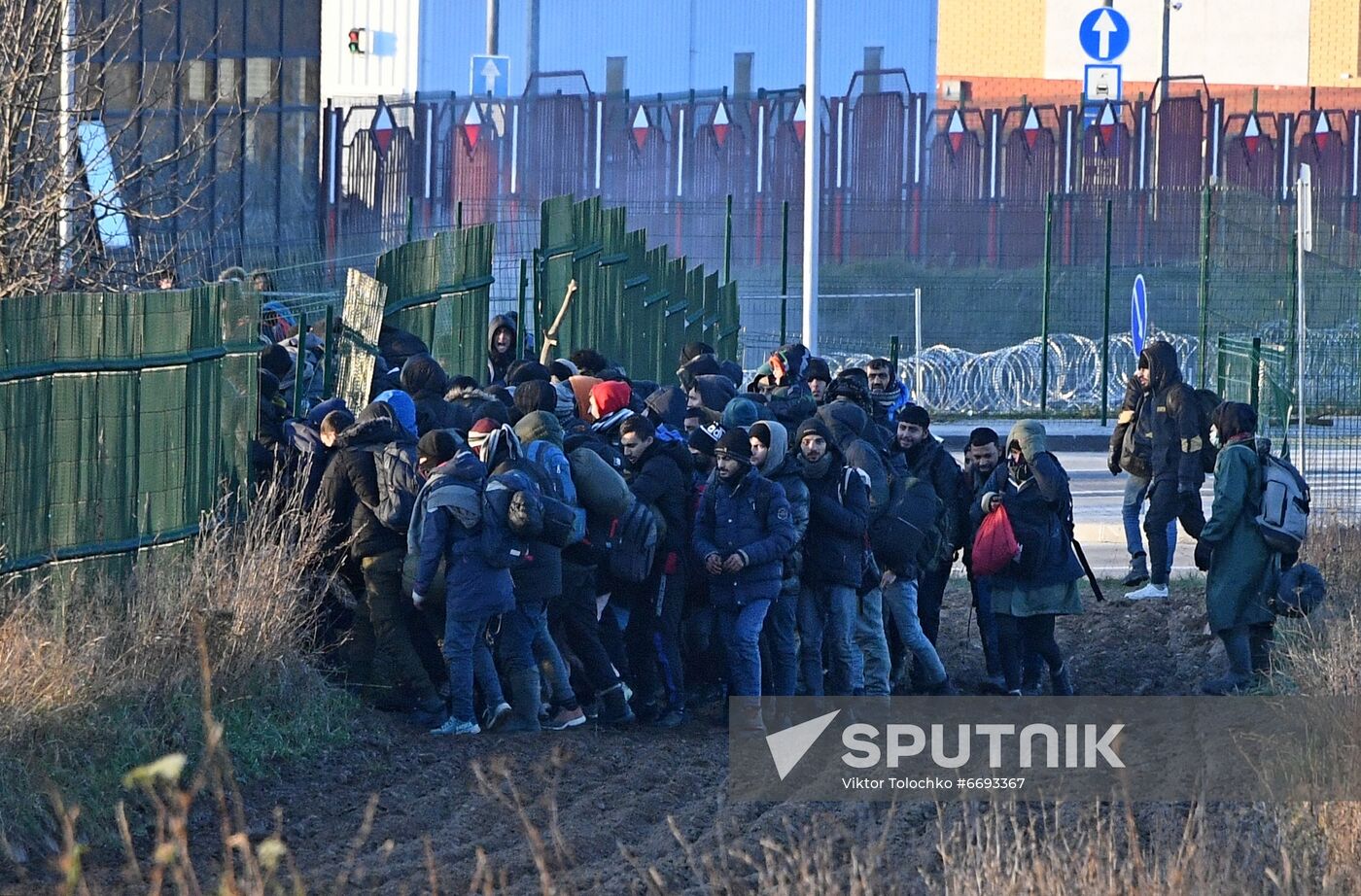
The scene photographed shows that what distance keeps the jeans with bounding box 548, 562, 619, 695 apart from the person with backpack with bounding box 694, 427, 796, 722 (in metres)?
0.57

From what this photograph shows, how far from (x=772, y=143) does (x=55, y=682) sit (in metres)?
28.9

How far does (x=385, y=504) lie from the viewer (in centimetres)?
943

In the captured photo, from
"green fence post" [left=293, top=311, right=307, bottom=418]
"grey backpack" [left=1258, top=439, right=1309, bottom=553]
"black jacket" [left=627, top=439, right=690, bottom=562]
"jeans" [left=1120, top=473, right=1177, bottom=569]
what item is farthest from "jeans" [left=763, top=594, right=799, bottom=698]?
"jeans" [left=1120, top=473, right=1177, bottom=569]

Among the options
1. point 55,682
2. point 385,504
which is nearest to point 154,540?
point 385,504

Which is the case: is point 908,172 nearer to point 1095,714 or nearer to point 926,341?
point 926,341

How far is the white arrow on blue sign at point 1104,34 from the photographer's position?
149 ft

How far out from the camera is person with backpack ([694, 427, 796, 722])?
950cm

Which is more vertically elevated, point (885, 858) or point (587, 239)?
point (587, 239)

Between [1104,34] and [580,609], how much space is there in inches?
1561

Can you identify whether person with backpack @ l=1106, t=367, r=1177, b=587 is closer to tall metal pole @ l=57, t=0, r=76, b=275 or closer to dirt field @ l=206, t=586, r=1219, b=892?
dirt field @ l=206, t=586, r=1219, b=892

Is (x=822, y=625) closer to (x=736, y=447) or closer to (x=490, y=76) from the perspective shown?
(x=736, y=447)

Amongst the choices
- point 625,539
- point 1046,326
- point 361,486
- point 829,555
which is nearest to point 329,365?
point 361,486

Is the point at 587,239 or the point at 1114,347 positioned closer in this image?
the point at 587,239

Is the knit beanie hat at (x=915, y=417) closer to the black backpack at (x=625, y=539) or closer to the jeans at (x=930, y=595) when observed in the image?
the jeans at (x=930, y=595)
